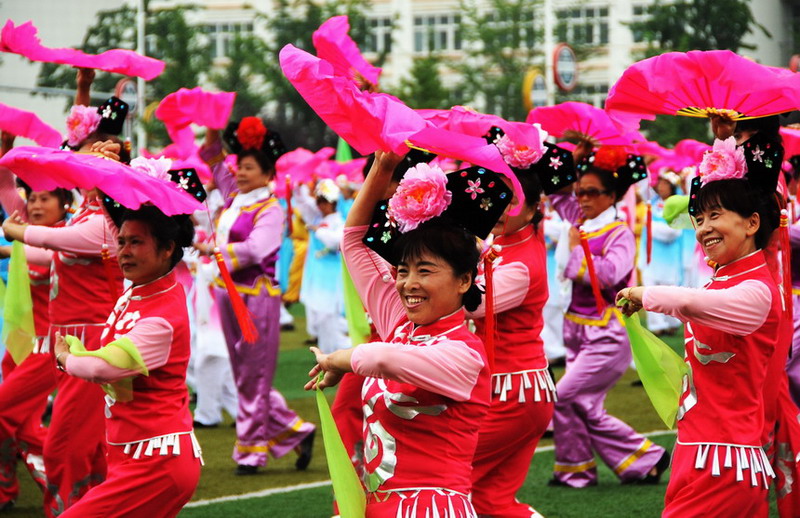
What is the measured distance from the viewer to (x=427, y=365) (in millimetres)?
3764

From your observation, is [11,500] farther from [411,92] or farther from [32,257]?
[411,92]

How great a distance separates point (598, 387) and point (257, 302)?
239cm

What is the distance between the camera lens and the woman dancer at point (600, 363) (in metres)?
7.59

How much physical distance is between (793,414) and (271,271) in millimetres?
4032

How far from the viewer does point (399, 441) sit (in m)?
3.91

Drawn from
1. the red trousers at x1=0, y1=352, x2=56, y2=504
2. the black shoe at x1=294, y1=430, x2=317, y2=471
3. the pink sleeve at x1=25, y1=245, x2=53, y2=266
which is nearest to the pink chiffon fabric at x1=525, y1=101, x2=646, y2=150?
the pink sleeve at x1=25, y1=245, x2=53, y2=266

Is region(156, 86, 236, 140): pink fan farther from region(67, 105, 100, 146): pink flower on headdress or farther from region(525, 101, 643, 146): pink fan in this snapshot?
region(525, 101, 643, 146): pink fan

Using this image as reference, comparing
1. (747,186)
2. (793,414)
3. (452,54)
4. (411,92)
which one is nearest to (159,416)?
(747,186)

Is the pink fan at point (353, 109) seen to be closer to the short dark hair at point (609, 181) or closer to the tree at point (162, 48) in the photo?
the short dark hair at point (609, 181)

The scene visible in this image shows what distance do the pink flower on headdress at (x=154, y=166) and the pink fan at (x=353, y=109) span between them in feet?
4.05

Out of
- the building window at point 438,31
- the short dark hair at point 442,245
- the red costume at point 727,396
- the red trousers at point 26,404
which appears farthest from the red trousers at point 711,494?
the building window at point 438,31

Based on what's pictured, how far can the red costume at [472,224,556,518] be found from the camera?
17.3ft

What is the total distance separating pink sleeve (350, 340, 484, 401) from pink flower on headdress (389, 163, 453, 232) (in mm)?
403

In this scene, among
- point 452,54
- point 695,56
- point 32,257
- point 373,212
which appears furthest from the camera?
point 452,54
